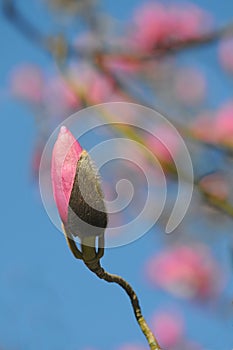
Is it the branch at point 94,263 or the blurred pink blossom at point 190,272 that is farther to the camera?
the blurred pink blossom at point 190,272

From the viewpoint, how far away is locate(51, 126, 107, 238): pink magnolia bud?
54 centimetres

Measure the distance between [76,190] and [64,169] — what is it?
0.05 feet

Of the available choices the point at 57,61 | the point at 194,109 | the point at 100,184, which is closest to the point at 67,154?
the point at 100,184

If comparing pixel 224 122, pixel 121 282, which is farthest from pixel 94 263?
pixel 224 122

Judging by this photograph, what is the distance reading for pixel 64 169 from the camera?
0.54 meters

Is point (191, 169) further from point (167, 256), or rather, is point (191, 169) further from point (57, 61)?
point (167, 256)

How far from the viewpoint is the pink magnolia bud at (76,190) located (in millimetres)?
537

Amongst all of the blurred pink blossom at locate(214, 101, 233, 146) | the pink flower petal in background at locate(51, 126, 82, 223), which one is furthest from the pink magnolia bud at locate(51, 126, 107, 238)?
the blurred pink blossom at locate(214, 101, 233, 146)

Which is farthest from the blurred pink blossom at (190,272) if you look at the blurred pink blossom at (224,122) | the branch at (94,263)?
the branch at (94,263)

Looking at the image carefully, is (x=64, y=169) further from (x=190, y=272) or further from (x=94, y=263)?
(x=190, y=272)

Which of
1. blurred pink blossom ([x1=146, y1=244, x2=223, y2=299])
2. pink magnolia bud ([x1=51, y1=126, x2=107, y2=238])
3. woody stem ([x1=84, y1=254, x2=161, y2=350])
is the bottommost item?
woody stem ([x1=84, y1=254, x2=161, y2=350])

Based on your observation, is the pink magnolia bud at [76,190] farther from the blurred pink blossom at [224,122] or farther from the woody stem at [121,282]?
the blurred pink blossom at [224,122]

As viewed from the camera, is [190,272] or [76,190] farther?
[190,272]

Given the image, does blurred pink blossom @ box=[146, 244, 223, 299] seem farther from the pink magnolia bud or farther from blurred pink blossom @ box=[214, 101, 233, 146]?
the pink magnolia bud
